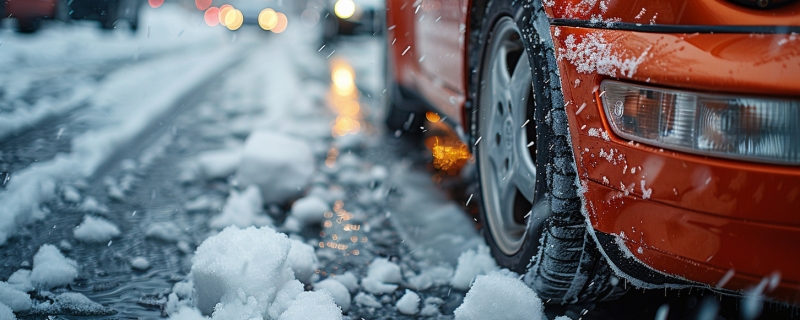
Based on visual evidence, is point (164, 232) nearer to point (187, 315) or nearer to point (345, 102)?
point (187, 315)

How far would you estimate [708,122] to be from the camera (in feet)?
4.05

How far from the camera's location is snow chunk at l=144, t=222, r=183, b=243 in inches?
94.9

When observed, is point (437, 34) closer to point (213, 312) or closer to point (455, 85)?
point (455, 85)

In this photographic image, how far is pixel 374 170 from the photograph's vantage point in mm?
3604

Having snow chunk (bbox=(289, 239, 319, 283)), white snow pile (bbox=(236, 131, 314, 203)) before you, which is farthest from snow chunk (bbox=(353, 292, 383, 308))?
white snow pile (bbox=(236, 131, 314, 203))

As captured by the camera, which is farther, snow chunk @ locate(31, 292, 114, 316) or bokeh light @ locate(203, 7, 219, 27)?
bokeh light @ locate(203, 7, 219, 27)

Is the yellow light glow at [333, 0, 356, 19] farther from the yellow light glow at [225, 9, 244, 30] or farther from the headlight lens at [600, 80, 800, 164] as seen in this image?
the headlight lens at [600, 80, 800, 164]

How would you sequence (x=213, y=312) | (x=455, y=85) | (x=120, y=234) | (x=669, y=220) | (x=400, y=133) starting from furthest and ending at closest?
1. (x=400, y=133)
2. (x=455, y=85)
3. (x=120, y=234)
4. (x=213, y=312)
5. (x=669, y=220)

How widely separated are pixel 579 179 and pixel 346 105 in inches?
182

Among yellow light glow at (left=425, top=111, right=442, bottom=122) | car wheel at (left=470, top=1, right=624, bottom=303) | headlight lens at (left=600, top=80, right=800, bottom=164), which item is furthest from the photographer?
yellow light glow at (left=425, top=111, right=442, bottom=122)

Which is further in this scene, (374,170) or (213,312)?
(374,170)

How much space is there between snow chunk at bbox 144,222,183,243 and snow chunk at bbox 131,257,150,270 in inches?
8.1

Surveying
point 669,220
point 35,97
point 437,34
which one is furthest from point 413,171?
point 35,97

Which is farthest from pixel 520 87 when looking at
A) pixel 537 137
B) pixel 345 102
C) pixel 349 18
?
pixel 349 18
